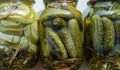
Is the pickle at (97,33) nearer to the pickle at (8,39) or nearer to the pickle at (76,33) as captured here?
the pickle at (76,33)

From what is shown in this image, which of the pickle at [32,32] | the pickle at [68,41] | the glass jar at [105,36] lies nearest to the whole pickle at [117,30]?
the glass jar at [105,36]

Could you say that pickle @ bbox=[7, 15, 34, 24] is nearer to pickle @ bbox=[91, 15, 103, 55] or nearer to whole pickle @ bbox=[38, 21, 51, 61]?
whole pickle @ bbox=[38, 21, 51, 61]

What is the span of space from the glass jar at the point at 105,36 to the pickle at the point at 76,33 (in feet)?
0.10

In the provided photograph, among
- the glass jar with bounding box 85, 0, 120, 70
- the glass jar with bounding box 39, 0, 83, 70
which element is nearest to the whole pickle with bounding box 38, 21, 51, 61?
the glass jar with bounding box 39, 0, 83, 70

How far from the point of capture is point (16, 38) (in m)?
0.78

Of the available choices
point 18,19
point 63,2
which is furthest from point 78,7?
point 18,19

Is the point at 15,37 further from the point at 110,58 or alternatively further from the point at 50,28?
the point at 110,58

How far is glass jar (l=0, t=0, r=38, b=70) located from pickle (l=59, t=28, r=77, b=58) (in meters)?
0.08

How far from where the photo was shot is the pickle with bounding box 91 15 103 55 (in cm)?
76

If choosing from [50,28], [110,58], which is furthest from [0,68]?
[110,58]

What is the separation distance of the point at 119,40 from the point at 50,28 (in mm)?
181

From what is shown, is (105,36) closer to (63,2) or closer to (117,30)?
(117,30)

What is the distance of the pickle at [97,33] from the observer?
755 millimetres

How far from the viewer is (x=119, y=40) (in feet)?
2.44
